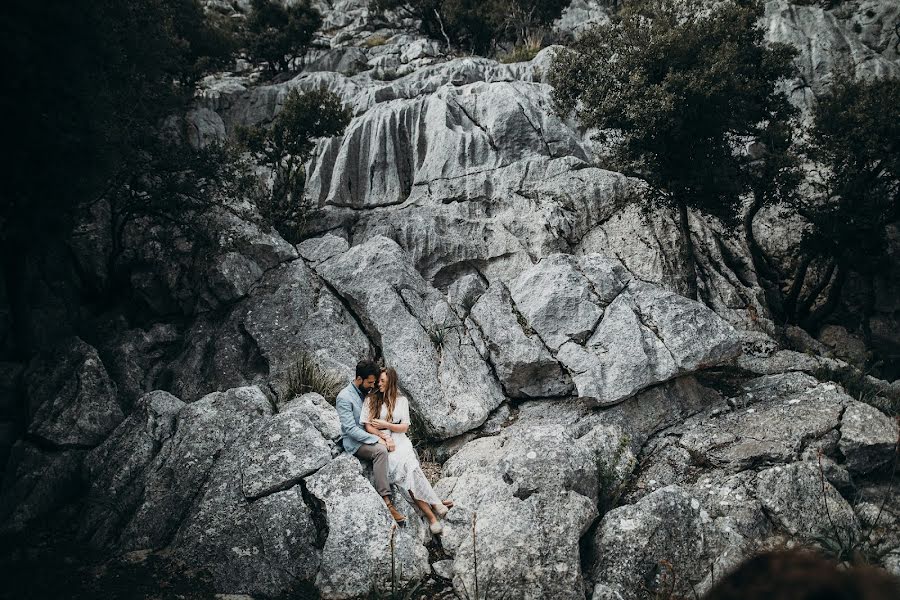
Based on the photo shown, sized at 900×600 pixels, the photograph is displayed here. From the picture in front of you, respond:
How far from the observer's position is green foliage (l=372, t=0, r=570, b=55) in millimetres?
36562

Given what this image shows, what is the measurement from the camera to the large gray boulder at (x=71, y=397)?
11023 millimetres

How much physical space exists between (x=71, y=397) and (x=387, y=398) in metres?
7.38

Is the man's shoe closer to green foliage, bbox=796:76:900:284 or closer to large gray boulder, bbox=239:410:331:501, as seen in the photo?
large gray boulder, bbox=239:410:331:501

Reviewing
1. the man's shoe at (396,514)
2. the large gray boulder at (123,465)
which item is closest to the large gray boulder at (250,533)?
the man's shoe at (396,514)

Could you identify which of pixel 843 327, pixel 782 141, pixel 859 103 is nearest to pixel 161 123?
pixel 782 141

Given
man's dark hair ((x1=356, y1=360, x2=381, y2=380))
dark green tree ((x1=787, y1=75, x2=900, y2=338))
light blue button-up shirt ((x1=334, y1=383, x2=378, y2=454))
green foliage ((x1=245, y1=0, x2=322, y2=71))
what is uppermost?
green foliage ((x1=245, y1=0, x2=322, y2=71))

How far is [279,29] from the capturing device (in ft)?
126

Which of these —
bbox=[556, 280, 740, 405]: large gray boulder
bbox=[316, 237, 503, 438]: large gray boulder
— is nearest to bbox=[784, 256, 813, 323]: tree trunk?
bbox=[556, 280, 740, 405]: large gray boulder

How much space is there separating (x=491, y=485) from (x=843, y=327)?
19.6 meters

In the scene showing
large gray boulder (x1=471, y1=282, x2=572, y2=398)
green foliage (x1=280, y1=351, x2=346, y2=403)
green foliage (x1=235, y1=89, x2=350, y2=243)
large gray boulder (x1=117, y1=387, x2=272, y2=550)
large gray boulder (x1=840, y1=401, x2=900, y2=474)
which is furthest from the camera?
green foliage (x1=235, y1=89, x2=350, y2=243)

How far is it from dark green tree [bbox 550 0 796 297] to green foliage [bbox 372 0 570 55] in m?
19.5

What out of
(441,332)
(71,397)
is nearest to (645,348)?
(441,332)

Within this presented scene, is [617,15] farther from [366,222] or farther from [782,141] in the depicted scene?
[366,222]

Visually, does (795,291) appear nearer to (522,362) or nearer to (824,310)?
(824,310)
